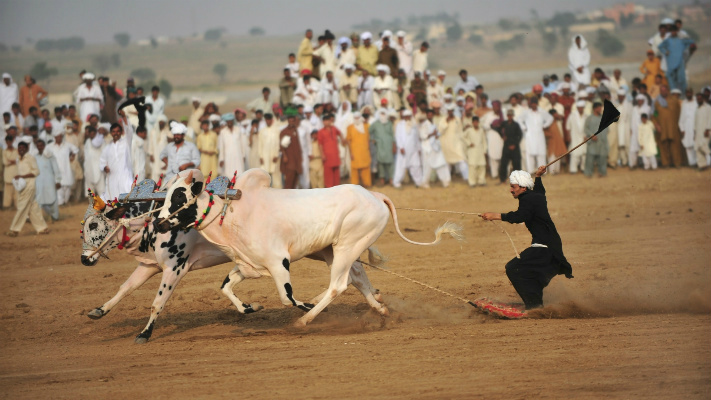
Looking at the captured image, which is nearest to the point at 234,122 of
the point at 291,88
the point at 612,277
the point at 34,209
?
the point at 291,88

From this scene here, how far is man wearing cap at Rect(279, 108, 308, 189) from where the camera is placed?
20.3m

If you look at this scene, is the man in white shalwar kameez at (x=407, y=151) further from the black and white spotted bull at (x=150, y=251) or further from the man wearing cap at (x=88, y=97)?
the black and white spotted bull at (x=150, y=251)

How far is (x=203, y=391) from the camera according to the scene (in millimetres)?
7285

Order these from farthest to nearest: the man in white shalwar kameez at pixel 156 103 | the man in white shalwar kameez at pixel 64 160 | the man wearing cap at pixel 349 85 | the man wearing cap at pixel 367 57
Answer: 1. the man wearing cap at pixel 367 57
2. the man wearing cap at pixel 349 85
3. the man in white shalwar kameez at pixel 156 103
4. the man in white shalwar kameez at pixel 64 160

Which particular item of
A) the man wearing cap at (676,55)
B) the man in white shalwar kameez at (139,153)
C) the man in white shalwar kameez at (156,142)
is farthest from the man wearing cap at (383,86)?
the man wearing cap at (676,55)

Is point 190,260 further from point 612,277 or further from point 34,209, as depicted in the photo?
point 34,209

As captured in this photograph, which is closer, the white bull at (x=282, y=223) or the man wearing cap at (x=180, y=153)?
the white bull at (x=282, y=223)

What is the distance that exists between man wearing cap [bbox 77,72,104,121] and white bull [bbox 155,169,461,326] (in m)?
14.2

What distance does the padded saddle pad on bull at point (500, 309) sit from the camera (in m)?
9.29

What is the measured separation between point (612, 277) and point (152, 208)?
18.7ft

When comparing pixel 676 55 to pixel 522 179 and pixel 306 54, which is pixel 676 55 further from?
pixel 522 179

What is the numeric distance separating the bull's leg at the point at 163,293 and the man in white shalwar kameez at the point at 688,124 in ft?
51.4

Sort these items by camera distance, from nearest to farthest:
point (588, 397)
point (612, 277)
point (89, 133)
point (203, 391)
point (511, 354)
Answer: point (588, 397)
point (203, 391)
point (511, 354)
point (612, 277)
point (89, 133)

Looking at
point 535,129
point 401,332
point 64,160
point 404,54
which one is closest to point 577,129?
point 535,129
